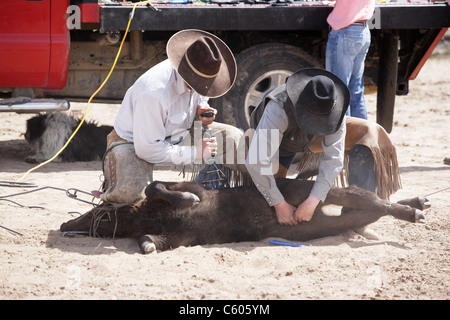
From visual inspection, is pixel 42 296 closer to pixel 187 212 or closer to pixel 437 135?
pixel 187 212

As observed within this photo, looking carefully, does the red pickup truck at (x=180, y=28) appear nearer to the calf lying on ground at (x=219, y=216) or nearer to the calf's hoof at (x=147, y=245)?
the calf lying on ground at (x=219, y=216)

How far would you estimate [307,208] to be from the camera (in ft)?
14.7

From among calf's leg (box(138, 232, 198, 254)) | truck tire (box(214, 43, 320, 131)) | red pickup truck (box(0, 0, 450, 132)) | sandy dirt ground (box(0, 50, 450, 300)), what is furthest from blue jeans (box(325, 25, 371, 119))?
calf's leg (box(138, 232, 198, 254))

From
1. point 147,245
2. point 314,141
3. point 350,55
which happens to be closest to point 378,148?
point 314,141

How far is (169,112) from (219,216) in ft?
2.69

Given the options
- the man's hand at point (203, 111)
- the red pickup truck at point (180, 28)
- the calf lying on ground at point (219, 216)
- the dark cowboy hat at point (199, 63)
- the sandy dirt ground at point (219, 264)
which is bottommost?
the sandy dirt ground at point (219, 264)

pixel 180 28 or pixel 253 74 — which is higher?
pixel 180 28

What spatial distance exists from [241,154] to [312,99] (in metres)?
0.96

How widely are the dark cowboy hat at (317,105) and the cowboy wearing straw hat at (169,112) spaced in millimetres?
594

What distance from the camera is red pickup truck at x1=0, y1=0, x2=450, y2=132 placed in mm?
6434

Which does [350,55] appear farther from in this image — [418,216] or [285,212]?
[285,212]

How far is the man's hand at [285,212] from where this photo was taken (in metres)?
4.55

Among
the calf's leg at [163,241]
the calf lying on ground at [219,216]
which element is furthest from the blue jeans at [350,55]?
the calf's leg at [163,241]

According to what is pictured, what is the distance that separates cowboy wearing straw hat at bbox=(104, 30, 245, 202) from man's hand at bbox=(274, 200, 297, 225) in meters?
0.62
